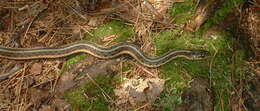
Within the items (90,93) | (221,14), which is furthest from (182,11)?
(90,93)

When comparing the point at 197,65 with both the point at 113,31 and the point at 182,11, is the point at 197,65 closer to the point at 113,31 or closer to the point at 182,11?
the point at 182,11

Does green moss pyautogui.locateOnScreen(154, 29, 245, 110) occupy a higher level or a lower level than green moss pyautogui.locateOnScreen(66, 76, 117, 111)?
higher

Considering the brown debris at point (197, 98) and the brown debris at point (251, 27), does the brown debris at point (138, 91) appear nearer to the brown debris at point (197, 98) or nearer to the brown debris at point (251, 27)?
the brown debris at point (197, 98)

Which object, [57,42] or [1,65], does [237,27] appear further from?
[1,65]

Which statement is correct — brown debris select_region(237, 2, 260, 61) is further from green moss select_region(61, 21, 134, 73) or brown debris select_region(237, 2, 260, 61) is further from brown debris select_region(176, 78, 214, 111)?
green moss select_region(61, 21, 134, 73)

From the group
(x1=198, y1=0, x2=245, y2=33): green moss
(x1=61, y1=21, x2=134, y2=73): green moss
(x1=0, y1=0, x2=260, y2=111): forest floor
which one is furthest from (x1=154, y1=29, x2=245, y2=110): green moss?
(x1=61, y1=21, x2=134, y2=73): green moss

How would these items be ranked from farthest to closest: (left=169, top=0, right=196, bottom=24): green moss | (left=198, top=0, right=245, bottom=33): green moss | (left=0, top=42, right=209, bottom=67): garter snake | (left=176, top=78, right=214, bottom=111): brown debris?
(left=169, top=0, right=196, bottom=24): green moss, (left=0, top=42, right=209, bottom=67): garter snake, (left=198, top=0, right=245, bottom=33): green moss, (left=176, top=78, right=214, bottom=111): brown debris

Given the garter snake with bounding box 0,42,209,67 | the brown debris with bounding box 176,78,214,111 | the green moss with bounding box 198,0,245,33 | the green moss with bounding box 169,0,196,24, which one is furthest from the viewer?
the green moss with bounding box 169,0,196,24

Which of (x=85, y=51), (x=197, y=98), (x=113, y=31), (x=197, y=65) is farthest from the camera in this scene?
(x=113, y=31)

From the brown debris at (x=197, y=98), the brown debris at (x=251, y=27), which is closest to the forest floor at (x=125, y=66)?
the brown debris at (x=197, y=98)
